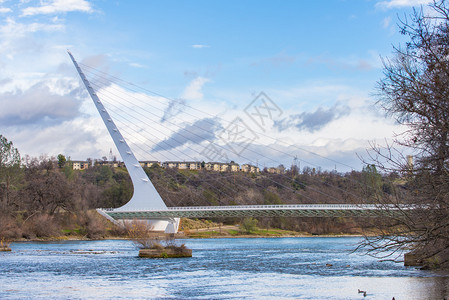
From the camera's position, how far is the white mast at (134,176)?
2608 inches

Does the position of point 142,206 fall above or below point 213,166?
below

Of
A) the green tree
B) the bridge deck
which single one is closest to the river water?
the bridge deck

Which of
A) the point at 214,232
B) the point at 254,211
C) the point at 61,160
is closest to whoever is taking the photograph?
the point at 254,211

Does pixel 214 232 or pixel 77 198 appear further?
pixel 214 232

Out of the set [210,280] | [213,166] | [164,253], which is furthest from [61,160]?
[210,280]

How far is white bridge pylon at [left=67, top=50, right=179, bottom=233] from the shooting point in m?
66.2

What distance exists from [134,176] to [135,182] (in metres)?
0.89

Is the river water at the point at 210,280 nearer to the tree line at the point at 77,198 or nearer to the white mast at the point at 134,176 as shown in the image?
the tree line at the point at 77,198

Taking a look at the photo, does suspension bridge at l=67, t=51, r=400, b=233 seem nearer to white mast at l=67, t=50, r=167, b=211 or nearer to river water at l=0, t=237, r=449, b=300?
white mast at l=67, t=50, r=167, b=211

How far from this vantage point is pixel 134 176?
217 feet

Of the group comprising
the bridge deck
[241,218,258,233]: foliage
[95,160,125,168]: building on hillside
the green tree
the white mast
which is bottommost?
[241,218,258,233]: foliage

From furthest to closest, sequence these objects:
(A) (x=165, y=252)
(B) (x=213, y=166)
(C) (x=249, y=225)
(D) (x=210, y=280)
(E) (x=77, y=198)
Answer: (B) (x=213, y=166), (C) (x=249, y=225), (E) (x=77, y=198), (A) (x=165, y=252), (D) (x=210, y=280)

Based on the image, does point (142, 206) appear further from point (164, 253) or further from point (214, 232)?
point (164, 253)

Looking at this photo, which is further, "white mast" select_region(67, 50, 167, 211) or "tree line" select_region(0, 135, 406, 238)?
"white mast" select_region(67, 50, 167, 211)
